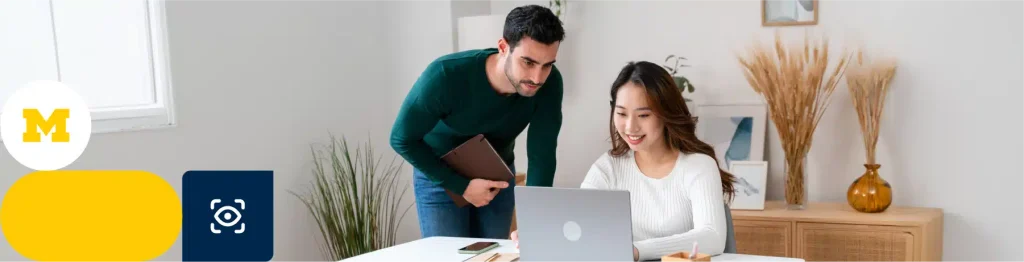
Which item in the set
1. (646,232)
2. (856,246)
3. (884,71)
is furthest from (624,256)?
(884,71)

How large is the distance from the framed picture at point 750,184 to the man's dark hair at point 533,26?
4.95ft

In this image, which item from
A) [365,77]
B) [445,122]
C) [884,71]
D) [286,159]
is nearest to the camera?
[445,122]

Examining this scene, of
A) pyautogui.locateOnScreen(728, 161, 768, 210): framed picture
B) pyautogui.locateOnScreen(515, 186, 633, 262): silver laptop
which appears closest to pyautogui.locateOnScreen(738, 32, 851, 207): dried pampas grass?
pyautogui.locateOnScreen(728, 161, 768, 210): framed picture

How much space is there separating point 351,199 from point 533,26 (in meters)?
1.92

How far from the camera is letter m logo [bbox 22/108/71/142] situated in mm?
2939

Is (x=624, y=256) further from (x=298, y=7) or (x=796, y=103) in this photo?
(x=298, y=7)

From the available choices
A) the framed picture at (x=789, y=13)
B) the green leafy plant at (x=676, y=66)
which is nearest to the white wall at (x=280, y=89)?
the green leafy plant at (x=676, y=66)

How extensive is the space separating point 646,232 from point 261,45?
1973 millimetres

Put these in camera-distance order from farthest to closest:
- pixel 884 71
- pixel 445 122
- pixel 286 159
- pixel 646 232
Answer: pixel 286 159 → pixel 884 71 → pixel 445 122 → pixel 646 232

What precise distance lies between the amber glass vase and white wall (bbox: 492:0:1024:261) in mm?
231

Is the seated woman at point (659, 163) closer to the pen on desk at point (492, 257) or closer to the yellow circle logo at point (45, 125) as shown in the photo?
the pen on desk at point (492, 257)

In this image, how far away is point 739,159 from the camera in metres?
3.86

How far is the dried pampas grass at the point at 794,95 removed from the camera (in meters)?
3.59

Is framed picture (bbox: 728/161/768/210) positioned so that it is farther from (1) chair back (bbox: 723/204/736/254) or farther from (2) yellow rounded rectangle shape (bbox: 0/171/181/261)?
(2) yellow rounded rectangle shape (bbox: 0/171/181/261)
